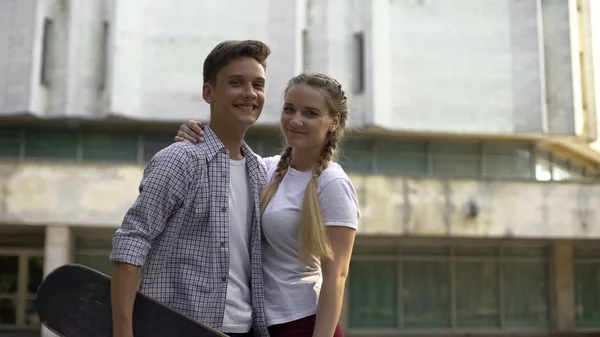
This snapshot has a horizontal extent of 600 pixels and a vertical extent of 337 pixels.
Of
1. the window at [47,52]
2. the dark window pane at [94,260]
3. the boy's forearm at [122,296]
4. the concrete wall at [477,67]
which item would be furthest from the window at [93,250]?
the boy's forearm at [122,296]

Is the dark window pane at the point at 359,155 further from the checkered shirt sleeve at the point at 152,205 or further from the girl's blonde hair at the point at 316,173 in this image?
the checkered shirt sleeve at the point at 152,205

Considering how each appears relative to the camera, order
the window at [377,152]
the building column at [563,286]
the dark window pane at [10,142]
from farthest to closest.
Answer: the building column at [563,286]
the window at [377,152]
the dark window pane at [10,142]

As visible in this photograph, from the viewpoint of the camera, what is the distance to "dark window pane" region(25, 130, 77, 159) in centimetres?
1922

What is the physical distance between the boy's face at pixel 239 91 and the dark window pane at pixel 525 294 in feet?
61.0

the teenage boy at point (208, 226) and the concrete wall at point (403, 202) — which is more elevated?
the concrete wall at point (403, 202)

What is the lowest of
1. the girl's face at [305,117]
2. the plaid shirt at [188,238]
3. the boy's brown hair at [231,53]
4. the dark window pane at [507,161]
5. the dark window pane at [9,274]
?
the dark window pane at [9,274]

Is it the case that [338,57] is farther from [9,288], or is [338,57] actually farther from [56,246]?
[9,288]

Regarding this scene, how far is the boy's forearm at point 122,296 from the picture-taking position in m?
2.72

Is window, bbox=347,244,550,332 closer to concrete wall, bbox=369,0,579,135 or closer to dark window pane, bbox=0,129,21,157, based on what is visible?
concrete wall, bbox=369,0,579,135

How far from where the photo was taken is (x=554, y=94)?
20.6 metres

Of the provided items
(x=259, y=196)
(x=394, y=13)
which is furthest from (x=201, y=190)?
(x=394, y=13)

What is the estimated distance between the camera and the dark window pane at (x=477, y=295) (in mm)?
20109

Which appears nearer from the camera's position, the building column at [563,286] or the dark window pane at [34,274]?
the dark window pane at [34,274]

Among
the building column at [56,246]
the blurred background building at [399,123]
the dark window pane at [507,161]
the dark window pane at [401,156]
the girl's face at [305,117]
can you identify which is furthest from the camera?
the dark window pane at [507,161]
